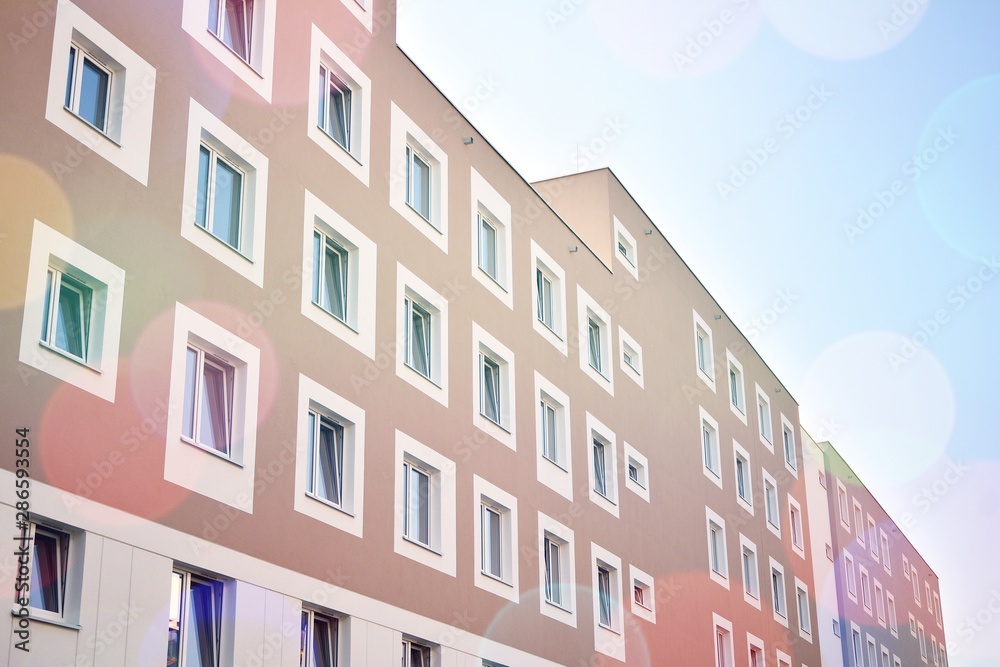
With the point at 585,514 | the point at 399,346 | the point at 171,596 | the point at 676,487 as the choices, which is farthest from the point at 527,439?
the point at 171,596

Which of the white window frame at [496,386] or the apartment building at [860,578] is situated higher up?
the apartment building at [860,578]

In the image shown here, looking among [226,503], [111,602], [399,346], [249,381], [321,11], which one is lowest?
[111,602]

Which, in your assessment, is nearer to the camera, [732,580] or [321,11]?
[321,11]

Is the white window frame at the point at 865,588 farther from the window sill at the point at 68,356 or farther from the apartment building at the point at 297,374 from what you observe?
the window sill at the point at 68,356

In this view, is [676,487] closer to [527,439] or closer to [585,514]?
[585,514]

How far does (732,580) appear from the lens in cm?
4478

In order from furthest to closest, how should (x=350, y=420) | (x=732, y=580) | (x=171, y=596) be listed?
1. (x=732, y=580)
2. (x=350, y=420)
3. (x=171, y=596)

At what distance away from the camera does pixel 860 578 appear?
64.9m

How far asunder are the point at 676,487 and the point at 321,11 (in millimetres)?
20797

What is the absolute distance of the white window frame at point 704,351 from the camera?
4694 cm

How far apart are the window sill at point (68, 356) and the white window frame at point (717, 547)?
28458mm

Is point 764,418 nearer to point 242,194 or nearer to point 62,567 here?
point 242,194

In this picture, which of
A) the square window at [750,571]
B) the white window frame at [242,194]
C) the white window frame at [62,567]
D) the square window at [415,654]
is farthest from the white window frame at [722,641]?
the white window frame at [62,567]

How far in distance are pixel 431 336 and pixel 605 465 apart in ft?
32.7
